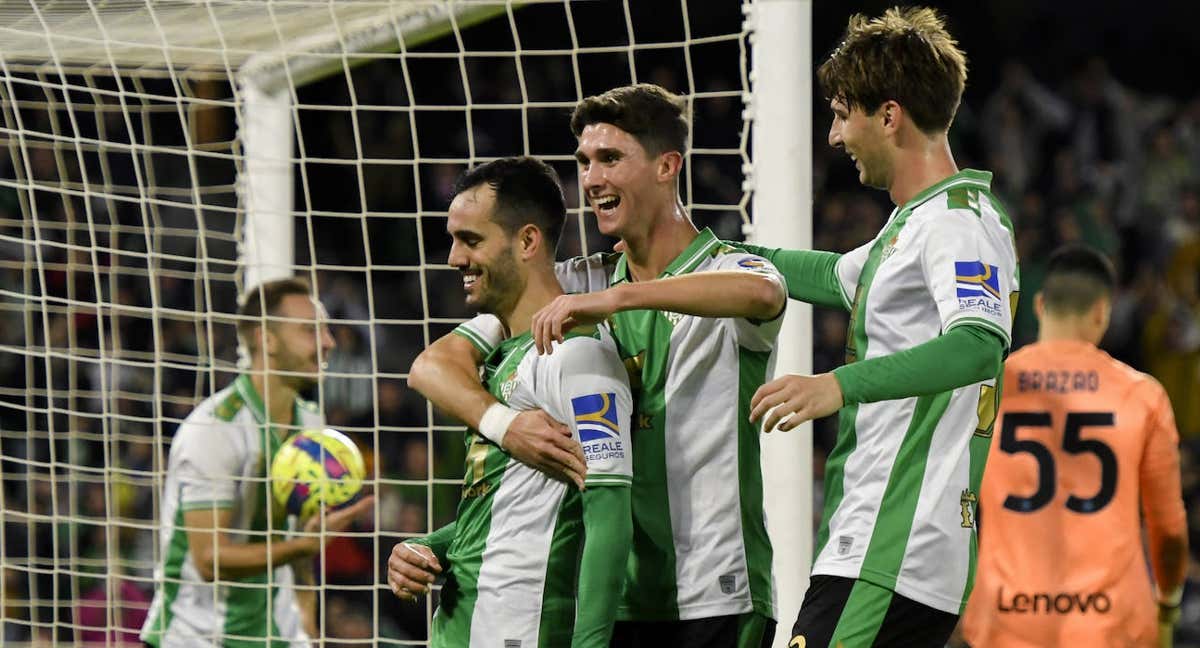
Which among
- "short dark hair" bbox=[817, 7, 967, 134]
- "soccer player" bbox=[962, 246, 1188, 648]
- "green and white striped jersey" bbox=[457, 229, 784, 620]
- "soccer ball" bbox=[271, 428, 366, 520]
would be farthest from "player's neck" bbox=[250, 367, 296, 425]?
"short dark hair" bbox=[817, 7, 967, 134]

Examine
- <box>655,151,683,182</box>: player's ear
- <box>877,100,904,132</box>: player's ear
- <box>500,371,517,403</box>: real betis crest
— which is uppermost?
<box>877,100,904,132</box>: player's ear

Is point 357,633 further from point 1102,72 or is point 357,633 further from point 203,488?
point 1102,72

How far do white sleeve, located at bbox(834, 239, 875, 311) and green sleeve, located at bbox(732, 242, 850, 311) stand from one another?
0.01 meters

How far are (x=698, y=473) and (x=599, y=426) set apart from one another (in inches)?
10.4

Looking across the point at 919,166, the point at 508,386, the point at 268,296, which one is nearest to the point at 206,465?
the point at 268,296

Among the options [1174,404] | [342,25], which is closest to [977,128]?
[1174,404]

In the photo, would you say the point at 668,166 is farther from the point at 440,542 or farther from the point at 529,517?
the point at 440,542

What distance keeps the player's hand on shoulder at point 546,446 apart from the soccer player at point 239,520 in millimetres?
1690

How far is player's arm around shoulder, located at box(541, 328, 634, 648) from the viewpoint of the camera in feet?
8.32

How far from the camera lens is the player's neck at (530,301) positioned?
289cm

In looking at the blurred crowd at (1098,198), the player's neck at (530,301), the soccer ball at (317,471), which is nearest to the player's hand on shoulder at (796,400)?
the player's neck at (530,301)

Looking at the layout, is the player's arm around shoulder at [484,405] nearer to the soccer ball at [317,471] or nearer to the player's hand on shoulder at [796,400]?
the player's hand on shoulder at [796,400]

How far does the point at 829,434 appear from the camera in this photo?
27.9ft

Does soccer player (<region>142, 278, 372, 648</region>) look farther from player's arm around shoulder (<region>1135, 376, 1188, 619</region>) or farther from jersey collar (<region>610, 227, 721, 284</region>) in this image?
player's arm around shoulder (<region>1135, 376, 1188, 619</region>)
